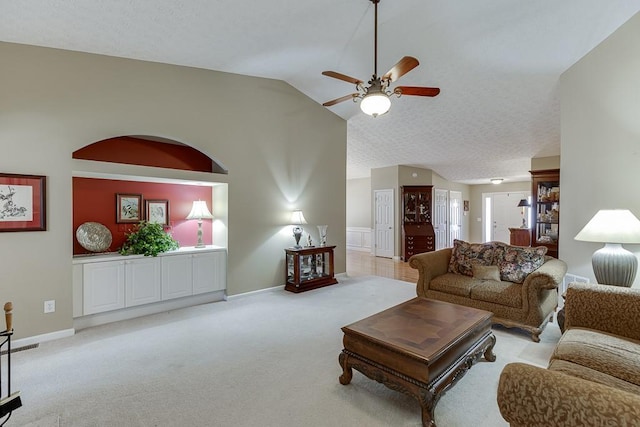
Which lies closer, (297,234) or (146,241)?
(146,241)

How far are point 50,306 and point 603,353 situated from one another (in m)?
4.77

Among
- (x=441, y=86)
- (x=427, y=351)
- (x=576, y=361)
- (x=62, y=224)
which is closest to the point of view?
(x=576, y=361)

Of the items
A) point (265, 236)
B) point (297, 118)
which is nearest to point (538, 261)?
point (265, 236)

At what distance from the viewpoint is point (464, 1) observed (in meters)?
2.96

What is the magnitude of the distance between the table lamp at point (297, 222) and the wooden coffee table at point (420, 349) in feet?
9.00

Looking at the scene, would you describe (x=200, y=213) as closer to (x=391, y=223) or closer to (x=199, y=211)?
(x=199, y=211)

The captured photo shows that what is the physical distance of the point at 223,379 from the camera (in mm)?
2361

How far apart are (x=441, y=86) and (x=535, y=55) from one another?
1.20 metres

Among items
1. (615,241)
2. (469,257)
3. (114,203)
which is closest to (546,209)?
(469,257)

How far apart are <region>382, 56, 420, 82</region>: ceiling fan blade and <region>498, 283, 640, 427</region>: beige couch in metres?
2.27

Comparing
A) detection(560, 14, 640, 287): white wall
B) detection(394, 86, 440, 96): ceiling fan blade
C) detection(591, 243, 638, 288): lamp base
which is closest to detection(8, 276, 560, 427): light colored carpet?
detection(591, 243, 638, 288): lamp base

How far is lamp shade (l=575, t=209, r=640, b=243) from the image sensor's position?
2.51m

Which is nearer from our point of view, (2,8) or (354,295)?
(2,8)

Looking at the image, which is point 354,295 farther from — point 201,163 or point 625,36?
point 625,36
